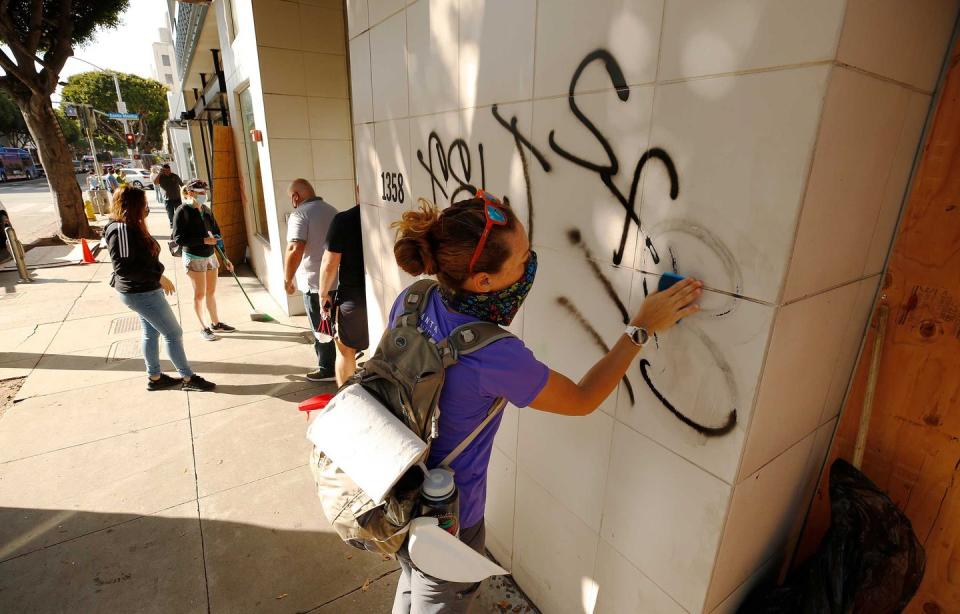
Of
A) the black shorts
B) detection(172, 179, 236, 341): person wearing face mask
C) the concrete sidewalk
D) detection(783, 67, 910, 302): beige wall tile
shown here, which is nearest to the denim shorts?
detection(172, 179, 236, 341): person wearing face mask

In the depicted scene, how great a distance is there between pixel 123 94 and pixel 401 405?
60.9 metres

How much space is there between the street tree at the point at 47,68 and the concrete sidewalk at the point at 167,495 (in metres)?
8.22

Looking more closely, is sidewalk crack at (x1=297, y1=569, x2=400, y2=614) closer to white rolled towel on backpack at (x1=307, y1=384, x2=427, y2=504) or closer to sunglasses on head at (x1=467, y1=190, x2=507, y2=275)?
white rolled towel on backpack at (x1=307, y1=384, x2=427, y2=504)

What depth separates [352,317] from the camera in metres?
3.92

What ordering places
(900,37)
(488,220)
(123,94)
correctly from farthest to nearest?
(123,94) → (488,220) → (900,37)

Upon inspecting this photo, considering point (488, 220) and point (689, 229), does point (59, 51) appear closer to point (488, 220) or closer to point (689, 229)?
point (488, 220)

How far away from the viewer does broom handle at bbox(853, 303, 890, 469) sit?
5.12ft

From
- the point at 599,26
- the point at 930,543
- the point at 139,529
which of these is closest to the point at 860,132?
the point at 599,26

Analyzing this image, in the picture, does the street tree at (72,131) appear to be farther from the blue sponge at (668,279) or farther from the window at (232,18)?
the blue sponge at (668,279)

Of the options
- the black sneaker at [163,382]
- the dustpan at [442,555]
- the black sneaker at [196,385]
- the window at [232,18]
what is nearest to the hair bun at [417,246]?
the dustpan at [442,555]

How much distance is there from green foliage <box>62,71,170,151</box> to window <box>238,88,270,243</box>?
48209 mm

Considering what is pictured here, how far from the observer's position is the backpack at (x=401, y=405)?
1.39 meters

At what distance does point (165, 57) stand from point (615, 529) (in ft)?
257

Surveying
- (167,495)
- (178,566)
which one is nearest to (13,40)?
(167,495)
